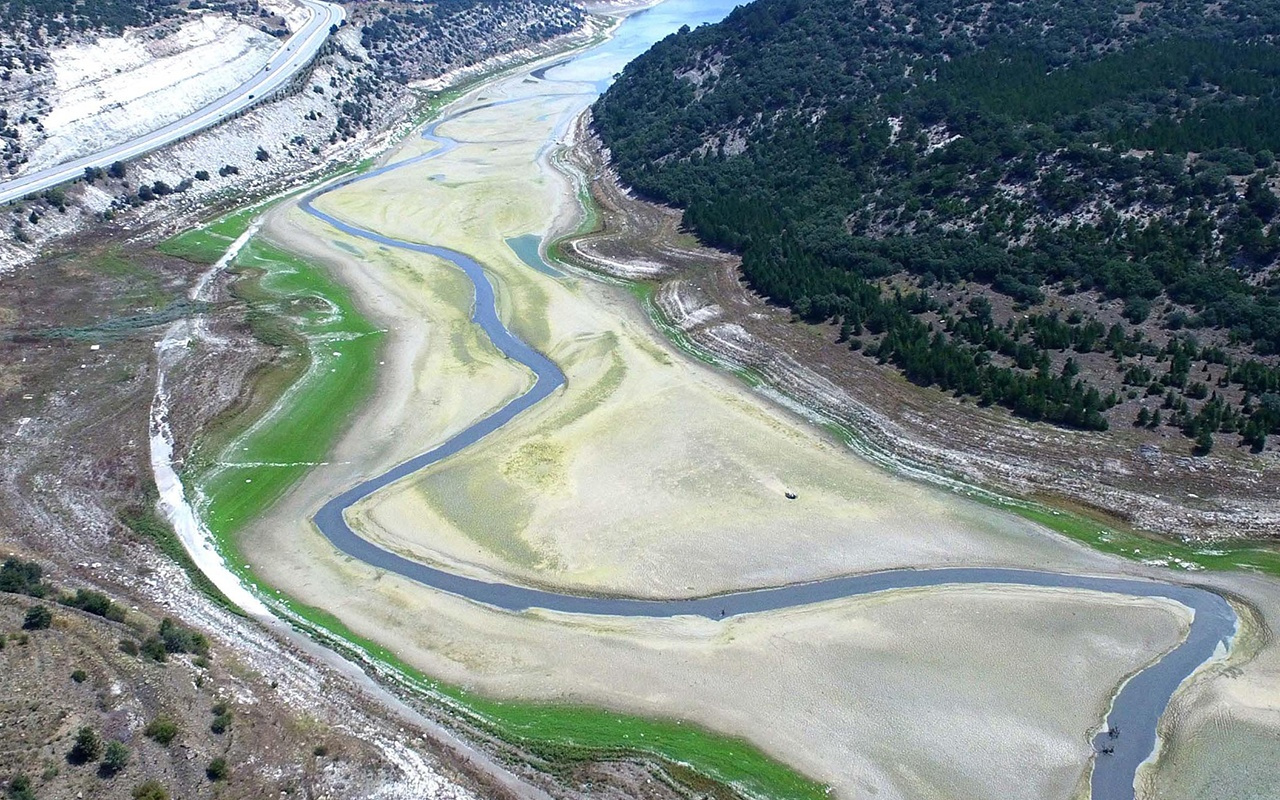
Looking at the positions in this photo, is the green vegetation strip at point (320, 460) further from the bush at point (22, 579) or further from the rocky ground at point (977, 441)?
the rocky ground at point (977, 441)

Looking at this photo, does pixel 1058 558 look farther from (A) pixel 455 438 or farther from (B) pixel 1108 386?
(A) pixel 455 438

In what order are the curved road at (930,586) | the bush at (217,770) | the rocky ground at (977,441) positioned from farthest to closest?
the rocky ground at (977,441)
the curved road at (930,586)
the bush at (217,770)

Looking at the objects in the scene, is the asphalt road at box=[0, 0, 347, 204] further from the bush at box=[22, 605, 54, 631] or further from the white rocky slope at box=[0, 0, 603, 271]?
the bush at box=[22, 605, 54, 631]

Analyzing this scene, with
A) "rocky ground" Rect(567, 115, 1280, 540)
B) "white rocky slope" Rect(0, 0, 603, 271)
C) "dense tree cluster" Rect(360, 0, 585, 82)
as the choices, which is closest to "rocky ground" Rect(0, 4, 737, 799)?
"white rocky slope" Rect(0, 0, 603, 271)

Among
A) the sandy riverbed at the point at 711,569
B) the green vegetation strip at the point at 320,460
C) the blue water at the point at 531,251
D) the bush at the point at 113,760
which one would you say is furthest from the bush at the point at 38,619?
the blue water at the point at 531,251

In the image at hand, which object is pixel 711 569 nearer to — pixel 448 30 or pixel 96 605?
pixel 96 605

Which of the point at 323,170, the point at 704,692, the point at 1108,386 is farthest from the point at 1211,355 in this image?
the point at 323,170

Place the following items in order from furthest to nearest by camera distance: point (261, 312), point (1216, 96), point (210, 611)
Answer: point (1216, 96), point (261, 312), point (210, 611)
